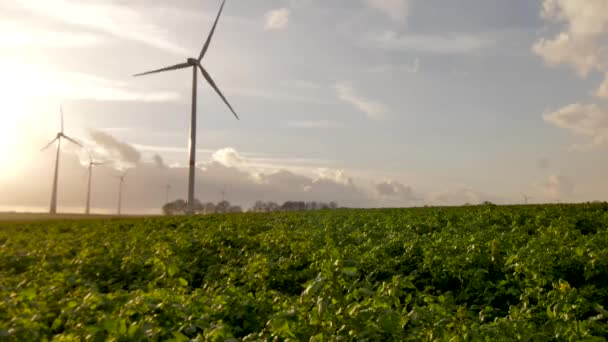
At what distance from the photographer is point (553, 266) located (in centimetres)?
1169

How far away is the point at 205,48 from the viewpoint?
54.7 meters

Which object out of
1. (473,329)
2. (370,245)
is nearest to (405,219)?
(370,245)

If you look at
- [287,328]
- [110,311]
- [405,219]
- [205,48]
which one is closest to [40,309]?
[110,311]

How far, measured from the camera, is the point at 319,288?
7234 millimetres

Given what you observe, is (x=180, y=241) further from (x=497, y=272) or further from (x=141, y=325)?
(x=141, y=325)

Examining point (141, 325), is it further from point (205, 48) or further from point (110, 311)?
point (205, 48)

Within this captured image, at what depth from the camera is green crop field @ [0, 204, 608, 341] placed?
6.68 m

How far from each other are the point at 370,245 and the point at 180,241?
20.1ft

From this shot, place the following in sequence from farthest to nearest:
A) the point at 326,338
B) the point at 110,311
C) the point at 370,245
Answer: the point at 370,245 → the point at 110,311 → the point at 326,338

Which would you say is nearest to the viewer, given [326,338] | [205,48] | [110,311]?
[326,338]

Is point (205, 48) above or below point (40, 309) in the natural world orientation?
above

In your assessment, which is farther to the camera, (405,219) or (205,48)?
(205,48)

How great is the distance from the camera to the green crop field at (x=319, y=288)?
263 inches

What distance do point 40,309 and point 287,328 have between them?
3.69m
